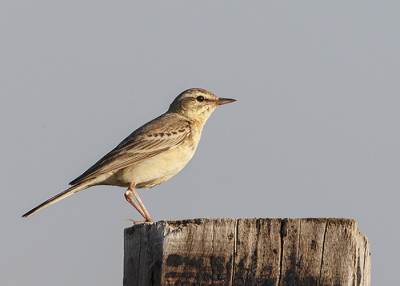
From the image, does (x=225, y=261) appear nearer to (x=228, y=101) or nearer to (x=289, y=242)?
(x=289, y=242)

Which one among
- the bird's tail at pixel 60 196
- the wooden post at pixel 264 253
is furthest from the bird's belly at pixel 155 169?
the wooden post at pixel 264 253

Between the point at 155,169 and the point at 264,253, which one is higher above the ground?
the point at 155,169

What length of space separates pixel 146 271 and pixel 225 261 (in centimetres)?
90

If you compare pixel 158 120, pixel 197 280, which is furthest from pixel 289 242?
pixel 158 120

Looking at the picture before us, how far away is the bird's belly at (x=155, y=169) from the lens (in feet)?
32.5

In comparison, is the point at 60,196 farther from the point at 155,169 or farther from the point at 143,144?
the point at 143,144

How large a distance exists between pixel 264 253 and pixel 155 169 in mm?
5676

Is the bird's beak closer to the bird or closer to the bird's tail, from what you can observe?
the bird

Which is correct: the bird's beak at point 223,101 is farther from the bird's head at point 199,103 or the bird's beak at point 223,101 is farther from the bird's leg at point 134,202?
the bird's leg at point 134,202

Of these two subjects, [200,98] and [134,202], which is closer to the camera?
[134,202]

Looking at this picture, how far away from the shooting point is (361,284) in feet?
14.8

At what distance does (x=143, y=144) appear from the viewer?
10422 mm

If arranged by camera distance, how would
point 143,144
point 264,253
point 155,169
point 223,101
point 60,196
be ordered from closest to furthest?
point 264,253
point 60,196
point 155,169
point 143,144
point 223,101

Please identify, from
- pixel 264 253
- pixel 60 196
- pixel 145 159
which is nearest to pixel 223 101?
pixel 145 159
